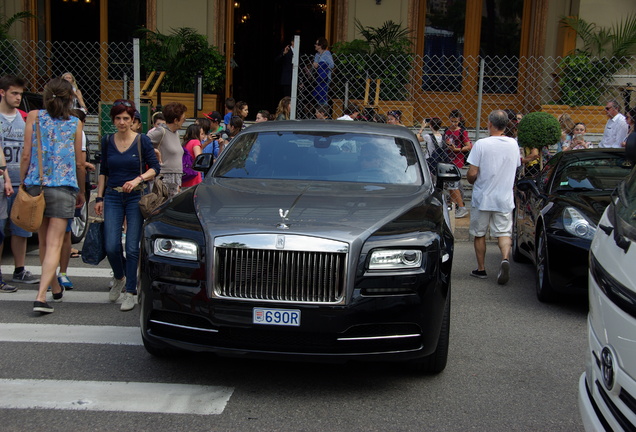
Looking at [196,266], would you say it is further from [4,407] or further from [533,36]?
[533,36]

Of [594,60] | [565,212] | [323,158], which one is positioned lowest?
[565,212]

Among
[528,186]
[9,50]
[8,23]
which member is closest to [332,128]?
[528,186]

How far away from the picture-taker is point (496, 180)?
8.17 m

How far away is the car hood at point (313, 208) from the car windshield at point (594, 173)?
2953 millimetres

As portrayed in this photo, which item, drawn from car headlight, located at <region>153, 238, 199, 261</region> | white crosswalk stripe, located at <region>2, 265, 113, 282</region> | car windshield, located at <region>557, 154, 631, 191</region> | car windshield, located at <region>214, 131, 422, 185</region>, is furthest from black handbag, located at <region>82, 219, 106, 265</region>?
car windshield, located at <region>557, 154, 631, 191</region>

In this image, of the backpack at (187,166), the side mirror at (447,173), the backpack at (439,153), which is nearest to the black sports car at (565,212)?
the side mirror at (447,173)

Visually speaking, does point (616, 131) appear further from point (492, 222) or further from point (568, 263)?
point (568, 263)

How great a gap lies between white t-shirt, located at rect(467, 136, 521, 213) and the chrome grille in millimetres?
4294

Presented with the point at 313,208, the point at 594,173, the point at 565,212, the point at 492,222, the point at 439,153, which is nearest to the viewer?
the point at 313,208

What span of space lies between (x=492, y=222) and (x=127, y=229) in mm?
4126

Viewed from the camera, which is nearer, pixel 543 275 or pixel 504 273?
pixel 543 275

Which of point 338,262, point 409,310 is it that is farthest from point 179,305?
point 409,310

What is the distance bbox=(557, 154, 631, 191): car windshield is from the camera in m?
7.79

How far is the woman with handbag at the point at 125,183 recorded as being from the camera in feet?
21.4
